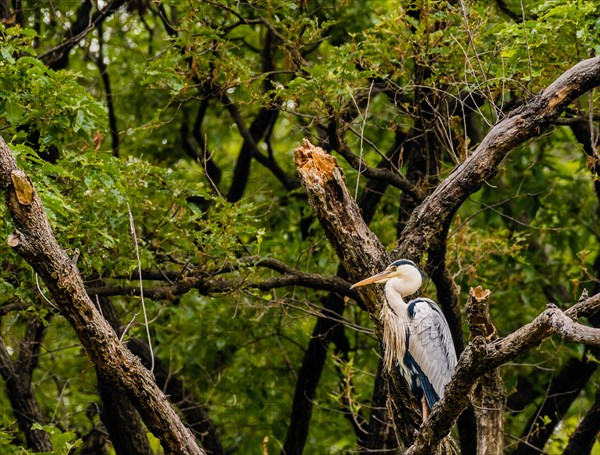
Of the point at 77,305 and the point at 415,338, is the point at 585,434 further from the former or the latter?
the point at 77,305

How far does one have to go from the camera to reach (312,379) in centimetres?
857

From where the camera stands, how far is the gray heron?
5.45m

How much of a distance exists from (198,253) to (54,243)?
225cm

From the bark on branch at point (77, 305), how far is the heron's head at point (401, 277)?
3.78 feet

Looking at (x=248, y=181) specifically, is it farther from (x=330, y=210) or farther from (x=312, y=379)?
(x=330, y=210)

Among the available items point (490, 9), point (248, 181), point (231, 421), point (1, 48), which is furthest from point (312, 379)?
point (1, 48)

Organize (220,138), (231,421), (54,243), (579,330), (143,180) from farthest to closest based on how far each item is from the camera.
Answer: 1. (220,138)
2. (231,421)
3. (143,180)
4. (54,243)
5. (579,330)

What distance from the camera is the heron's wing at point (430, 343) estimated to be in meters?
5.84

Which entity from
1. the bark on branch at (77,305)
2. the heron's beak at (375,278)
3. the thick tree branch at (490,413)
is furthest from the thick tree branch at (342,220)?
the bark on branch at (77,305)

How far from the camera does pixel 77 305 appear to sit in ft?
14.8

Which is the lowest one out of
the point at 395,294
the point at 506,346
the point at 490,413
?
the point at 490,413

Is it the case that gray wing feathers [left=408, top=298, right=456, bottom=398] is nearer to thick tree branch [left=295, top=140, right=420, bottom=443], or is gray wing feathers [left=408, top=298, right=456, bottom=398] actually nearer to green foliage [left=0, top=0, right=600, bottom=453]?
thick tree branch [left=295, top=140, right=420, bottom=443]

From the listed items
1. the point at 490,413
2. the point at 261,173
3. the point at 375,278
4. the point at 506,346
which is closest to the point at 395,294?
the point at 375,278

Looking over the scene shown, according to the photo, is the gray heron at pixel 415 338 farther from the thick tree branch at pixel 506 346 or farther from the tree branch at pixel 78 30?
the tree branch at pixel 78 30
